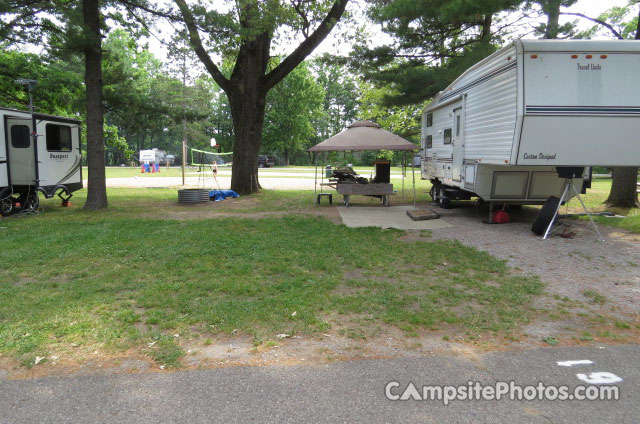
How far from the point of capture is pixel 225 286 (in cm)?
529

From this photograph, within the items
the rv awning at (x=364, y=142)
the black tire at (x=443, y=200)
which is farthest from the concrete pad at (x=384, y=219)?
the rv awning at (x=364, y=142)

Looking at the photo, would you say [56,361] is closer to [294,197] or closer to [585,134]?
[585,134]

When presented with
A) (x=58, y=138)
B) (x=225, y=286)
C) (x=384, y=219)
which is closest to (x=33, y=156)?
(x=58, y=138)

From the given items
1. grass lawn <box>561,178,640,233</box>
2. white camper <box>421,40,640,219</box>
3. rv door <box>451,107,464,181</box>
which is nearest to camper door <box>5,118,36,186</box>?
rv door <box>451,107,464,181</box>

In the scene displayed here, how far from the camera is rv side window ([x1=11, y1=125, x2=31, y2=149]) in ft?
37.5

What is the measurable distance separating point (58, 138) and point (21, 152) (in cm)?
126

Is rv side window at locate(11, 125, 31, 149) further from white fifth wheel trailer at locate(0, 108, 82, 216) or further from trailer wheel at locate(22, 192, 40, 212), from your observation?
trailer wheel at locate(22, 192, 40, 212)

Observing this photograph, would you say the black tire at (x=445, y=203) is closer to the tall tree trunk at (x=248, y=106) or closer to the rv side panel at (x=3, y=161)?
the tall tree trunk at (x=248, y=106)

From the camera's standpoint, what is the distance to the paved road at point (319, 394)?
2.73 m

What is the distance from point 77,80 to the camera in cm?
1442

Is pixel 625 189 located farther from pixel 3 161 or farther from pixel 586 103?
pixel 3 161

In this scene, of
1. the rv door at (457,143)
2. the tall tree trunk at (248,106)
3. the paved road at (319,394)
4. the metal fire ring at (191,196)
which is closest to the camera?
the paved road at (319,394)

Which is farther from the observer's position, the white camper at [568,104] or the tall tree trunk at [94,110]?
the tall tree trunk at [94,110]
